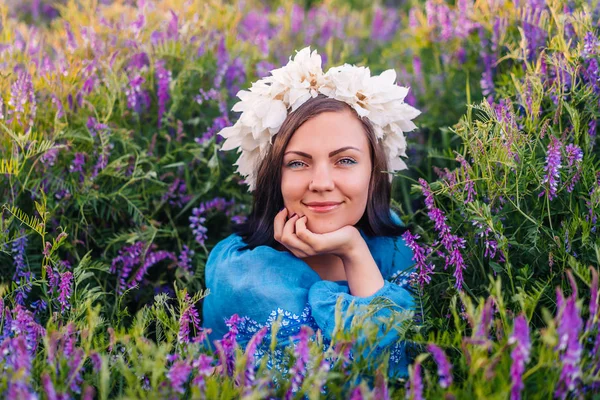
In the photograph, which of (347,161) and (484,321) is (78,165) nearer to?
(347,161)

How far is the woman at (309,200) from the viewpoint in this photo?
7.66ft

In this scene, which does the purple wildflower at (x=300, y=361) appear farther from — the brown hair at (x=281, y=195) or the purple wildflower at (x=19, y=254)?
the purple wildflower at (x=19, y=254)

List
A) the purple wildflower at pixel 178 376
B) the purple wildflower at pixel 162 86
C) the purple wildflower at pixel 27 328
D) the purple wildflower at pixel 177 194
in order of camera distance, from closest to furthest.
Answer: the purple wildflower at pixel 178 376
the purple wildflower at pixel 27 328
the purple wildflower at pixel 177 194
the purple wildflower at pixel 162 86

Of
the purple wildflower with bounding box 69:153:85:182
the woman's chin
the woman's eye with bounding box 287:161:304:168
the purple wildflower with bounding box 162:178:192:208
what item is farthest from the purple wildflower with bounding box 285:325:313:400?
the purple wildflower with bounding box 69:153:85:182

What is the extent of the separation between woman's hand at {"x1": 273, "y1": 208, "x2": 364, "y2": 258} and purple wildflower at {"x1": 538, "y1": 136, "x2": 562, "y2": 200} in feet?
2.16

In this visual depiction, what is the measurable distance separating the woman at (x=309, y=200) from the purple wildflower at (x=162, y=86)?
27.3 inches

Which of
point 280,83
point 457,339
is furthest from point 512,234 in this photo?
point 280,83

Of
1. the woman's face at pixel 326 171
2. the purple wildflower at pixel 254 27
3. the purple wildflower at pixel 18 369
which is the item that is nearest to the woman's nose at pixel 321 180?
the woman's face at pixel 326 171

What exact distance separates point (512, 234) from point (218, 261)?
109cm

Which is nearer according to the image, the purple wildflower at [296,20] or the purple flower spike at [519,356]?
the purple flower spike at [519,356]

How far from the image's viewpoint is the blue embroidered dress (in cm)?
223

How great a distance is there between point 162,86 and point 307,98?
0.97 meters

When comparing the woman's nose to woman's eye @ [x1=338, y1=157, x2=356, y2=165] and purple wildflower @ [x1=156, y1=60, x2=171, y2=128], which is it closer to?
woman's eye @ [x1=338, y1=157, x2=356, y2=165]

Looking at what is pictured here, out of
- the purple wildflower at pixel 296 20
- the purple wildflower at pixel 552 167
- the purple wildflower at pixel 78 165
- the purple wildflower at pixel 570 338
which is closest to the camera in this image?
the purple wildflower at pixel 570 338
